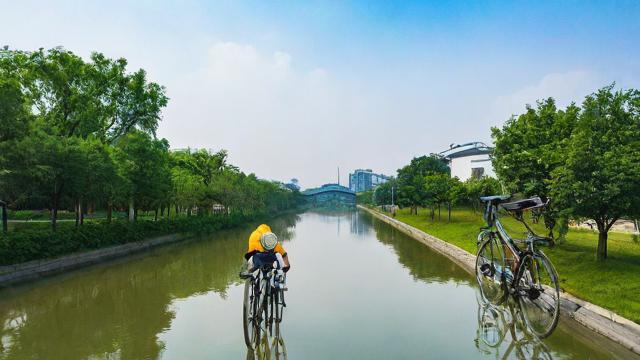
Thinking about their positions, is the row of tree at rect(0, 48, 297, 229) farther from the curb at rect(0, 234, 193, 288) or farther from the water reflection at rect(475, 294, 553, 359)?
the water reflection at rect(475, 294, 553, 359)

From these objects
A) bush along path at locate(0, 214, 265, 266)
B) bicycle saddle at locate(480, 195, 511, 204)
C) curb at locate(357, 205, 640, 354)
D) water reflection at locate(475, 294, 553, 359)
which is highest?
bicycle saddle at locate(480, 195, 511, 204)

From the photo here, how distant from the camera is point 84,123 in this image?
2323 cm

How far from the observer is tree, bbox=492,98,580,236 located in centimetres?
1346

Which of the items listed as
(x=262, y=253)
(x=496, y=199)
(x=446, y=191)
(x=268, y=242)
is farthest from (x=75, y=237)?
(x=446, y=191)

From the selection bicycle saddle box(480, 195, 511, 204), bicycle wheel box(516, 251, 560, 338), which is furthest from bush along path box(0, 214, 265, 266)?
bicycle wheel box(516, 251, 560, 338)

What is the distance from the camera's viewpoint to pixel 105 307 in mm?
10344

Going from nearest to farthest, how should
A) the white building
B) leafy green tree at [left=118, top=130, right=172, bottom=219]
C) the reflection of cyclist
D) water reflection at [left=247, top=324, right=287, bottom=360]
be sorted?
water reflection at [left=247, top=324, right=287, bottom=360] < the reflection of cyclist < leafy green tree at [left=118, top=130, right=172, bottom=219] < the white building

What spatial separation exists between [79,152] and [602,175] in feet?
65.4

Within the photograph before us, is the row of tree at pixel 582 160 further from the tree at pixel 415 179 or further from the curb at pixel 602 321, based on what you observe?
the tree at pixel 415 179

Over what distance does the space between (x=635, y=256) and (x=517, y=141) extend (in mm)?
5865

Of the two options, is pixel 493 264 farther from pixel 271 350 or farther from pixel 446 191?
pixel 446 191

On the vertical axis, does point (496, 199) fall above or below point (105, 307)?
above

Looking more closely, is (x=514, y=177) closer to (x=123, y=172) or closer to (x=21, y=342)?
(x=21, y=342)

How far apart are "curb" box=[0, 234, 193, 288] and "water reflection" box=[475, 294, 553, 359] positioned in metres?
14.9
